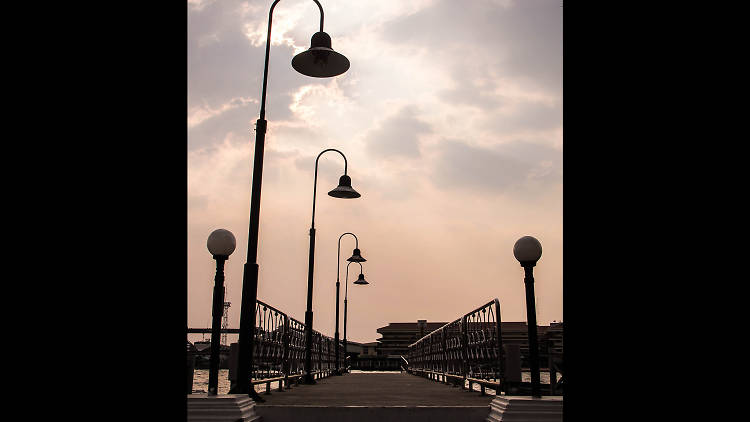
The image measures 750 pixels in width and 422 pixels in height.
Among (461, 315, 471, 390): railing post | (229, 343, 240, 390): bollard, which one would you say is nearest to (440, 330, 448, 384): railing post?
(461, 315, 471, 390): railing post

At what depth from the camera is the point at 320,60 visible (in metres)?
9.19

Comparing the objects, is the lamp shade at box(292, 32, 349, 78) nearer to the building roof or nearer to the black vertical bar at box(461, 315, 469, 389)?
the black vertical bar at box(461, 315, 469, 389)

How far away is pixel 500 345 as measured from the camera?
945 centimetres

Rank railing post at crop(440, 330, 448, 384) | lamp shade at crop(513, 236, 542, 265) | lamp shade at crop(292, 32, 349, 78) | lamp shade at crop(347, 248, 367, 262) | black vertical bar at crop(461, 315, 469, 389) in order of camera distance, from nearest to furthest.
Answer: lamp shade at crop(513, 236, 542, 265) → lamp shade at crop(292, 32, 349, 78) → black vertical bar at crop(461, 315, 469, 389) → railing post at crop(440, 330, 448, 384) → lamp shade at crop(347, 248, 367, 262)

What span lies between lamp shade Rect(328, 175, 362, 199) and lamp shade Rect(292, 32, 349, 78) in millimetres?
5529

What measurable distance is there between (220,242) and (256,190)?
3.16ft

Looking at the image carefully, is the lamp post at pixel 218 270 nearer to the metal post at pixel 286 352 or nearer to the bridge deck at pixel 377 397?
the bridge deck at pixel 377 397

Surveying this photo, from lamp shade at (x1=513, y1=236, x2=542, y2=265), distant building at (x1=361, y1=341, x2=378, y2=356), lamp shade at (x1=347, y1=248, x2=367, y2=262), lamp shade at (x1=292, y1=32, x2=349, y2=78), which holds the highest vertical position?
lamp shade at (x1=292, y1=32, x2=349, y2=78)

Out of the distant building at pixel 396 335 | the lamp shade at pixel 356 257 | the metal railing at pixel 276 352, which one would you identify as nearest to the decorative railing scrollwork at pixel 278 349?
the metal railing at pixel 276 352

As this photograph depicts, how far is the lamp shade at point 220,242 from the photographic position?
28.9 ft

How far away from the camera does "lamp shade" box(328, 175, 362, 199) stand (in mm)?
14609
